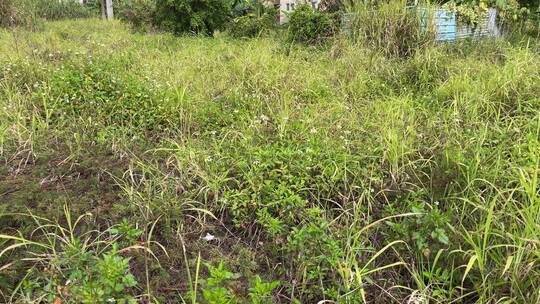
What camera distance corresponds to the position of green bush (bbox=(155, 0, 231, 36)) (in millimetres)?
7598

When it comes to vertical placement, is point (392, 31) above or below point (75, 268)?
above

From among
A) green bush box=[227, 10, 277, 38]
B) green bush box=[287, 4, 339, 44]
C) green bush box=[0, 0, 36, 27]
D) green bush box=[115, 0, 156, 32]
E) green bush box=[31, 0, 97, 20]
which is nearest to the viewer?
green bush box=[287, 4, 339, 44]

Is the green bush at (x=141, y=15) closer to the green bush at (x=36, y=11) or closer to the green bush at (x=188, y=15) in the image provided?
the green bush at (x=188, y=15)

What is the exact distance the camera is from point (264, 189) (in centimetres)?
223

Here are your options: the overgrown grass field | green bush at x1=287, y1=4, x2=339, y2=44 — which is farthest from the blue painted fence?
the overgrown grass field

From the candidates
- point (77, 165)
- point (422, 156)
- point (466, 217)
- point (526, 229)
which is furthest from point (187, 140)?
point (526, 229)

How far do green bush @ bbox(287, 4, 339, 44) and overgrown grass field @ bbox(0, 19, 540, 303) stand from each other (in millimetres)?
Result: 2315

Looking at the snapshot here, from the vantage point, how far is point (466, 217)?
210 centimetres

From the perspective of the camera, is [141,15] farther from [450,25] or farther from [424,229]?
[424,229]

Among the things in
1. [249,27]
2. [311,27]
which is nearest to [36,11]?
[249,27]

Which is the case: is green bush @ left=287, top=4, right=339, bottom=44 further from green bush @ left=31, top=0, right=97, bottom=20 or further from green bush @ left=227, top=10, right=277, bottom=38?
green bush @ left=31, top=0, right=97, bottom=20

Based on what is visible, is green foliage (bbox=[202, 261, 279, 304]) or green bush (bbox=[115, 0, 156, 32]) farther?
green bush (bbox=[115, 0, 156, 32])

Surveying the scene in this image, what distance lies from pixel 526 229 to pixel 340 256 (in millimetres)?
752

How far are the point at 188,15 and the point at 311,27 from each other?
2.55 metres
